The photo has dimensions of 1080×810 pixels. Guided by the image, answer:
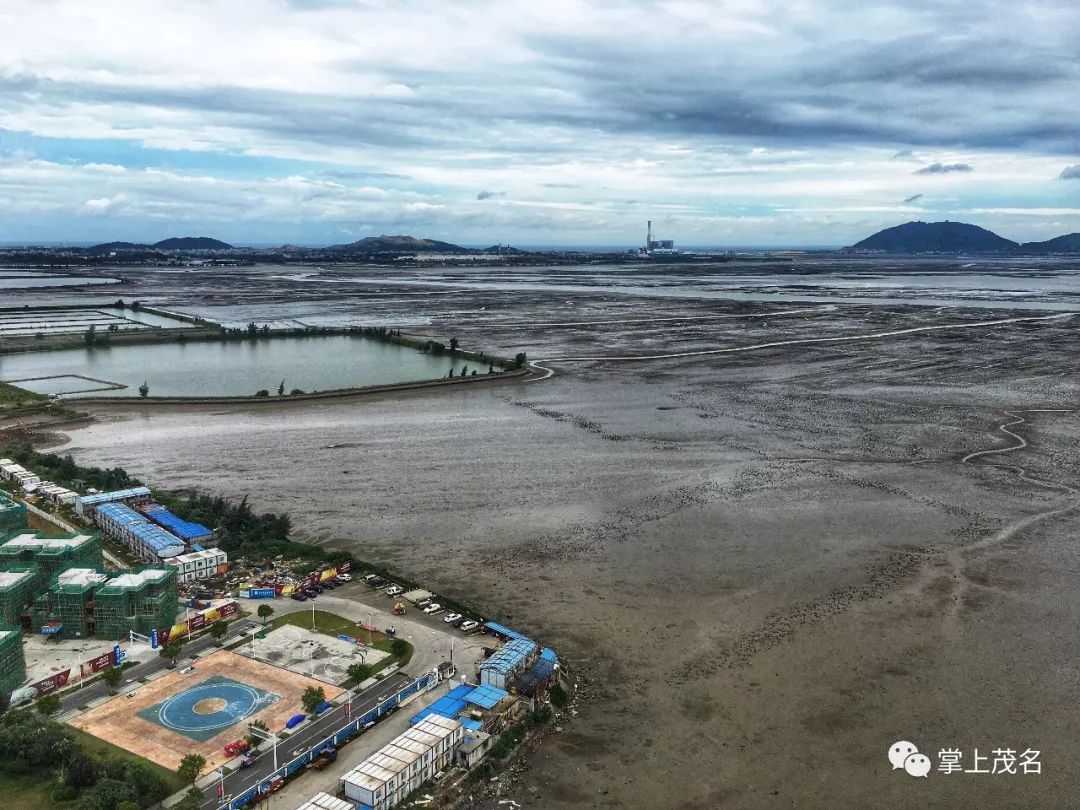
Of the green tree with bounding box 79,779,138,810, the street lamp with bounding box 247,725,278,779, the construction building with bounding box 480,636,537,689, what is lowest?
the street lamp with bounding box 247,725,278,779

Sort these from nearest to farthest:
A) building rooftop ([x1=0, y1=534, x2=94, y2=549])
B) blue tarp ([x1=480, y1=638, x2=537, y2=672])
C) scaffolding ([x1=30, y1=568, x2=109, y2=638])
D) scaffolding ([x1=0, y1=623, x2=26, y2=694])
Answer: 1. scaffolding ([x1=0, y1=623, x2=26, y2=694])
2. blue tarp ([x1=480, y1=638, x2=537, y2=672])
3. scaffolding ([x1=30, y1=568, x2=109, y2=638])
4. building rooftop ([x1=0, y1=534, x2=94, y2=549])

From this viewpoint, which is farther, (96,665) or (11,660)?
(96,665)

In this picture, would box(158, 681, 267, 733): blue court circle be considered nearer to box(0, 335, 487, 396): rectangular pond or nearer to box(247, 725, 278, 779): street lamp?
box(247, 725, 278, 779): street lamp

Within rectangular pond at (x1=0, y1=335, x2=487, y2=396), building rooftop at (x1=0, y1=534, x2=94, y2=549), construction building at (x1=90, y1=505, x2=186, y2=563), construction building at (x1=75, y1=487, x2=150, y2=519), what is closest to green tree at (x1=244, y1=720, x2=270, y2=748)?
construction building at (x1=90, y1=505, x2=186, y2=563)

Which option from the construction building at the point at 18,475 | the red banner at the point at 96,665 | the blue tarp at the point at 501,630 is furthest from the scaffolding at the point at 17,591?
the blue tarp at the point at 501,630

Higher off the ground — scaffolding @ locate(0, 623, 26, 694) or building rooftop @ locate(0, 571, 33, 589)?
building rooftop @ locate(0, 571, 33, 589)

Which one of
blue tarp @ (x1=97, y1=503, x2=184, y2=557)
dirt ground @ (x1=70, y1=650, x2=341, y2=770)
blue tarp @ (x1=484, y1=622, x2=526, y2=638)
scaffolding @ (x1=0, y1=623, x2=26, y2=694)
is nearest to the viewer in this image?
dirt ground @ (x1=70, y1=650, x2=341, y2=770)

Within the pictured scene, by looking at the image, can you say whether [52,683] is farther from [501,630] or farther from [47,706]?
[501,630]

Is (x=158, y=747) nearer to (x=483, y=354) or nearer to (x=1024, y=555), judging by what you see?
(x=1024, y=555)

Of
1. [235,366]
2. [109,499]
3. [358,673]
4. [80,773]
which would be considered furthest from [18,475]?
[235,366]
